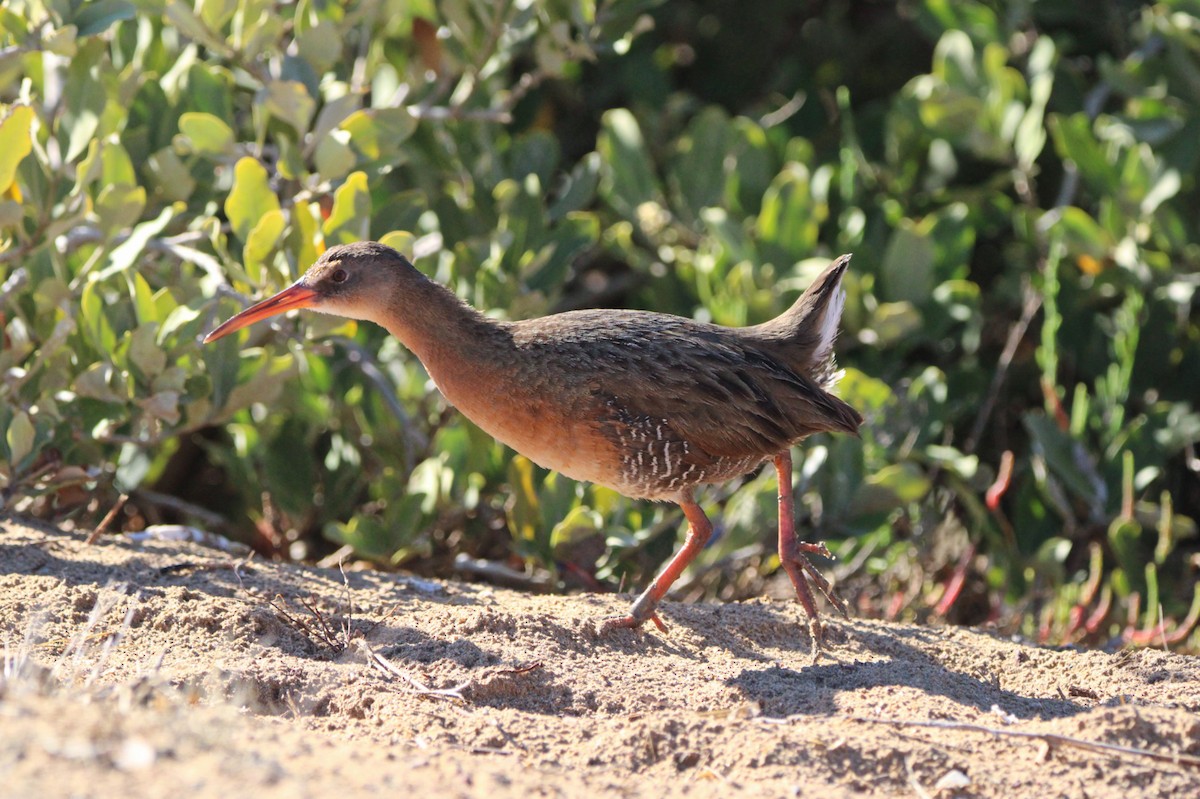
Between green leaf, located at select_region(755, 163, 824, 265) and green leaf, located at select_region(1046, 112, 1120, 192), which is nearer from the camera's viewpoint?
green leaf, located at select_region(755, 163, 824, 265)

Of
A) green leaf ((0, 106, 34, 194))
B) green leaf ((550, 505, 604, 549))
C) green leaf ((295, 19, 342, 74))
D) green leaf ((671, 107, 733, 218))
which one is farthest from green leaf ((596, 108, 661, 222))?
green leaf ((0, 106, 34, 194))

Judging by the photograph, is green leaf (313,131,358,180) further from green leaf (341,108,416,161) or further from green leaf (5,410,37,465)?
green leaf (5,410,37,465)

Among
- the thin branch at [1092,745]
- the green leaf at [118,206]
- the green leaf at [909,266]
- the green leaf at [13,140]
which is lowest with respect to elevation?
the thin branch at [1092,745]

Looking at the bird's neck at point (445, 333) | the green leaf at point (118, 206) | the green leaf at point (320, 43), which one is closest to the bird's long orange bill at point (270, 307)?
the bird's neck at point (445, 333)

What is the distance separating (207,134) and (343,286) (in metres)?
0.87

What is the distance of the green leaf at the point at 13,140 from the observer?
13.3ft

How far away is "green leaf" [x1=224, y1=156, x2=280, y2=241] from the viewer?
15.4 ft

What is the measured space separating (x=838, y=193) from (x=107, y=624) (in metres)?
4.11

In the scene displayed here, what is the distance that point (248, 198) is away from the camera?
4785mm

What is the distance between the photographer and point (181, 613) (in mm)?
3969

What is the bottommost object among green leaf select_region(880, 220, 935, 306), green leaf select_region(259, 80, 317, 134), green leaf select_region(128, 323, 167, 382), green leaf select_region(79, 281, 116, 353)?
green leaf select_region(128, 323, 167, 382)

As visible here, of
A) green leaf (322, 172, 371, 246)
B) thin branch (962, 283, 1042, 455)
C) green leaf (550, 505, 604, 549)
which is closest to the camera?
green leaf (322, 172, 371, 246)

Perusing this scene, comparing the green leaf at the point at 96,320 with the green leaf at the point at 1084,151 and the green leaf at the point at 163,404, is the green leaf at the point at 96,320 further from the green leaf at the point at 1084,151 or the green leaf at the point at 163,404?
the green leaf at the point at 1084,151

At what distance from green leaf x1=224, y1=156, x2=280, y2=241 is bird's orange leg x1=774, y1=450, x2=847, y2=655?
198 centimetres
